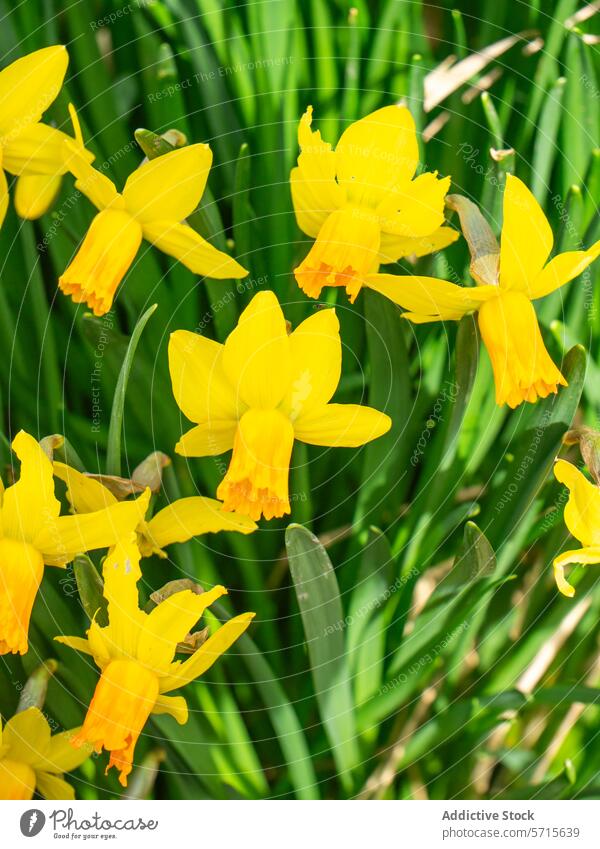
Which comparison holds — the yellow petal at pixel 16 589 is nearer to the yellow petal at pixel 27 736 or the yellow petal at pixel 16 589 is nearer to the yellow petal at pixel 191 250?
the yellow petal at pixel 27 736

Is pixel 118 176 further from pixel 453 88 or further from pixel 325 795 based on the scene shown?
pixel 325 795

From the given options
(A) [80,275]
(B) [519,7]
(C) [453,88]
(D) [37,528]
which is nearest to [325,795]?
(D) [37,528]

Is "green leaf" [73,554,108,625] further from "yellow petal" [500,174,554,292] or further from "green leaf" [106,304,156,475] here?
"yellow petal" [500,174,554,292]

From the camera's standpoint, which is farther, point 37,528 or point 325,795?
point 325,795

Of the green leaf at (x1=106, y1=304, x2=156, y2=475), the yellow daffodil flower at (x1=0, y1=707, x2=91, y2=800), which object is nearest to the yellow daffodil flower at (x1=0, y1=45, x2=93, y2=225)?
the green leaf at (x1=106, y1=304, x2=156, y2=475)
